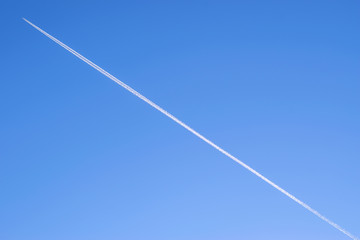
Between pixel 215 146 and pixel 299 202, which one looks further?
pixel 215 146

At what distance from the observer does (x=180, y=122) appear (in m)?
40.5

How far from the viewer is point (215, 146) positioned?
4191 cm

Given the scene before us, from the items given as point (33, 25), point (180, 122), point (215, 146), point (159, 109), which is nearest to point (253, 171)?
point (215, 146)

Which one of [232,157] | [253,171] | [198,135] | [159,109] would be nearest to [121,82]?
[159,109]

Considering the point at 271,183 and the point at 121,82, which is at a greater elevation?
the point at 121,82

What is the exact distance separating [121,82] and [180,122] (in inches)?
287

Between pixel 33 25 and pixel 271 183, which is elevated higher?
pixel 33 25

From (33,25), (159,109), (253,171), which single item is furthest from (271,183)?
(33,25)

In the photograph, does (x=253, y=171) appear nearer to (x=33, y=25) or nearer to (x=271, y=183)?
(x=271, y=183)

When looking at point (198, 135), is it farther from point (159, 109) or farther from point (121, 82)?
point (121, 82)

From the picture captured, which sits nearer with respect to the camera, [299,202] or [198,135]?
[299,202]

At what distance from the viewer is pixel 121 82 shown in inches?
1612

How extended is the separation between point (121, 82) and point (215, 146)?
11739 millimetres

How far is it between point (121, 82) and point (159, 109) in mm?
4920
